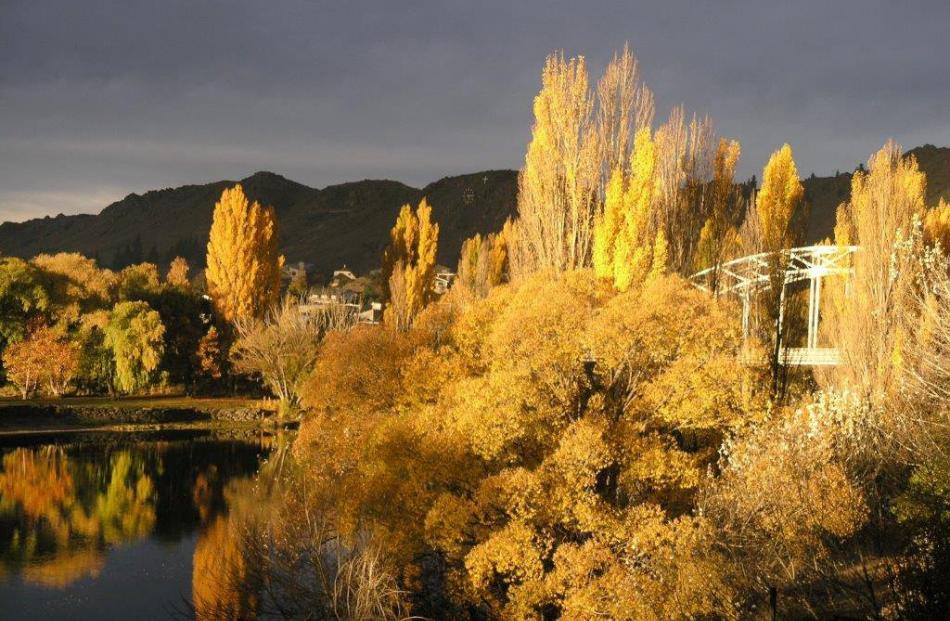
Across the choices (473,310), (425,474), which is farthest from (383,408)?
(425,474)

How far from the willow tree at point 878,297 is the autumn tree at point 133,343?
38299 millimetres

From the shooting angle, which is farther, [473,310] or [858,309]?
[858,309]

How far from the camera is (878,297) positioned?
24.4 metres

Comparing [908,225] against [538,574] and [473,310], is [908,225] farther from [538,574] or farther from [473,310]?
[538,574]

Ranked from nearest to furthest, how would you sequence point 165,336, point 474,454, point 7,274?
1. point 474,454
2. point 7,274
3. point 165,336

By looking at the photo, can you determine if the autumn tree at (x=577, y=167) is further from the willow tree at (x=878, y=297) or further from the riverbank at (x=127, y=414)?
the riverbank at (x=127, y=414)

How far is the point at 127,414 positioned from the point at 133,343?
5.26 meters

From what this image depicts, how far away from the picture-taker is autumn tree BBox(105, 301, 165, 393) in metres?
51.8

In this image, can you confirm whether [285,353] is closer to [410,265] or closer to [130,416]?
[410,265]

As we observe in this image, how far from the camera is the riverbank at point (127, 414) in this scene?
150 feet

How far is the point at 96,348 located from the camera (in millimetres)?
52469

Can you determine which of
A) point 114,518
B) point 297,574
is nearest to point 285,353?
point 114,518

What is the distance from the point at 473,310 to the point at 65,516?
15.4 metres

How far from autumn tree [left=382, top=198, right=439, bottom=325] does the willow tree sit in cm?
2505
